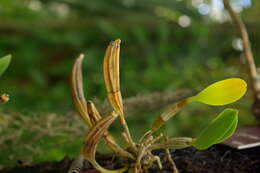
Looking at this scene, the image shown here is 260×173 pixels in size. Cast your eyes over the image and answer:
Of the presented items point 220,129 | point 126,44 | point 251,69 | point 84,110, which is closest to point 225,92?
point 220,129

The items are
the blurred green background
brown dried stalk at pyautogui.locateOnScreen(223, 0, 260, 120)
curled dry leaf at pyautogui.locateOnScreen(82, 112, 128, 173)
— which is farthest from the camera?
the blurred green background

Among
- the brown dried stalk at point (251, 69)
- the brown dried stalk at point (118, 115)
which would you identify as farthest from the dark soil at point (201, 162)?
the brown dried stalk at point (251, 69)

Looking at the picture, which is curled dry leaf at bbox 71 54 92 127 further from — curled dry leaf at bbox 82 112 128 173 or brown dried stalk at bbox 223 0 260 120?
brown dried stalk at bbox 223 0 260 120

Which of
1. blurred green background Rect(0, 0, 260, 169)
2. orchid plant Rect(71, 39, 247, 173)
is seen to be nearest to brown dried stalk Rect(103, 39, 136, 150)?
orchid plant Rect(71, 39, 247, 173)

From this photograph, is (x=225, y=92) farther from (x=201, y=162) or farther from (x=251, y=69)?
(x=251, y=69)

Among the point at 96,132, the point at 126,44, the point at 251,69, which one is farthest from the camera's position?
the point at 126,44

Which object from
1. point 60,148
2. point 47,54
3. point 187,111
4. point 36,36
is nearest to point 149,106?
point 60,148

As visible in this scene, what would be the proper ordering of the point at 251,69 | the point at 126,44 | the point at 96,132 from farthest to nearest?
the point at 126,44, the point at 251,69, the point at 96,132
